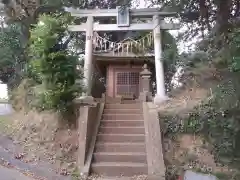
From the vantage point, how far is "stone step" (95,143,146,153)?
8.11m

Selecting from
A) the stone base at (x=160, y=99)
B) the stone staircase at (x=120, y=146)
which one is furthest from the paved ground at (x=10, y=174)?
the stone base at (x=160, y=99)

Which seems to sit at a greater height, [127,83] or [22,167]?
[127,83]

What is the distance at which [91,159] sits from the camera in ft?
25.4

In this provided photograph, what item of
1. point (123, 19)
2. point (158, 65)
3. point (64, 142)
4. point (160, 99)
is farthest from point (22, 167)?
point (123, 19)

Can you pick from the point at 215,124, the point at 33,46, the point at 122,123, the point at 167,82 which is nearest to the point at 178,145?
the point at 122,123

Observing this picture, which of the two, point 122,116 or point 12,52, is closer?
point 122,116

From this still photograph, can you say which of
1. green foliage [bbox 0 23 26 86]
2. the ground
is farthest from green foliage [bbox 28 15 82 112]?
green foliage [bbox 0 23 26 86]

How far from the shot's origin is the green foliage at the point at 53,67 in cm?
834

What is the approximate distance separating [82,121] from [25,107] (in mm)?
3036

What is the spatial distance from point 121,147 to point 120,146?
0.11ft

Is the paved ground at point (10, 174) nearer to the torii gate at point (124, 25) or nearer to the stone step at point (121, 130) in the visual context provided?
the stone step at point (121, 130)

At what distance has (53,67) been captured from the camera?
837 centimetres

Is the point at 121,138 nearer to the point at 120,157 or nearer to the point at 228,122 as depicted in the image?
the point at 120,157

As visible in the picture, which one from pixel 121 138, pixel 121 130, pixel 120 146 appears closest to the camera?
pixel 120 146
